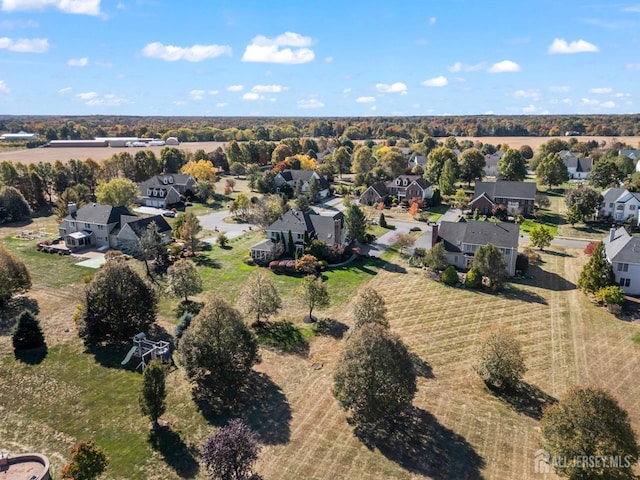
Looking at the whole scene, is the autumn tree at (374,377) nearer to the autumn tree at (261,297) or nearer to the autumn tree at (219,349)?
the autumn tree at (219,349)

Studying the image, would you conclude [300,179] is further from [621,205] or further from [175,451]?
[175,451]

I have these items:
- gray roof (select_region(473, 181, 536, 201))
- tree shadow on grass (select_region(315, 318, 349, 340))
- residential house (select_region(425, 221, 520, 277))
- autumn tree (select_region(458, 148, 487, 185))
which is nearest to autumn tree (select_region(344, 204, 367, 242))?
residential house (select_region(425, 221, 520, 277))

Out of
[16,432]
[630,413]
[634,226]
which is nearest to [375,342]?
[630,413]

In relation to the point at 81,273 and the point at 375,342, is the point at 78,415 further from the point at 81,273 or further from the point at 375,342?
the point at 81,273

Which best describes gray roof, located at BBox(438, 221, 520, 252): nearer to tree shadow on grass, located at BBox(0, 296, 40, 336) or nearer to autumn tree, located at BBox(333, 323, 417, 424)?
autumn tree, located at BBox(333, 323, 417, 424)

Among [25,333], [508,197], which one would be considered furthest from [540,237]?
[25,333]

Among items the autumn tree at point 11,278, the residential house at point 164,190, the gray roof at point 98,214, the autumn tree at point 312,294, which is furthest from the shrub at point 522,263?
the residential house at point 164,190
